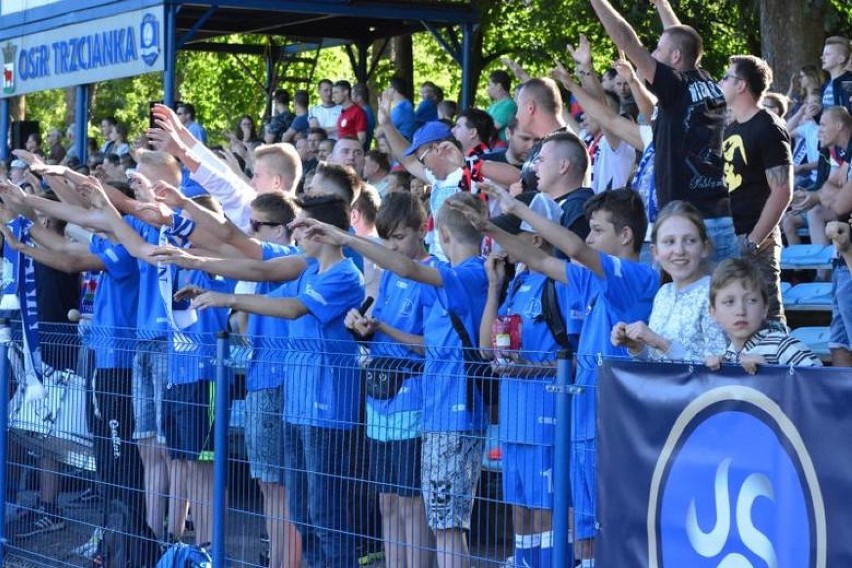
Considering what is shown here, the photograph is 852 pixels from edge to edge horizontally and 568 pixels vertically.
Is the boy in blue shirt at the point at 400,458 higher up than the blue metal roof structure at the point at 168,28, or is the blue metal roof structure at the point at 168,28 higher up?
the blue metal roof structure at the point at 168,28

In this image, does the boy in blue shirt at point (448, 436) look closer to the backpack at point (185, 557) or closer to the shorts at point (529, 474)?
the shorts at point (529, 474)

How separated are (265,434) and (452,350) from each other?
109 centimetres

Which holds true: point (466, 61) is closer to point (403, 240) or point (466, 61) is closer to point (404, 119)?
point (404, 119)

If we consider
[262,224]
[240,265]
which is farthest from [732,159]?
[240,265]

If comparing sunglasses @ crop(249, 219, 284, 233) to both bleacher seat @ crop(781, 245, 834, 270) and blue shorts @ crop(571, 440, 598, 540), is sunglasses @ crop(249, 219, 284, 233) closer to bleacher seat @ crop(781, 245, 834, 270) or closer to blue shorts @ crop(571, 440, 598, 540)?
blue shorts @ crop(571, 440, 598, 540)

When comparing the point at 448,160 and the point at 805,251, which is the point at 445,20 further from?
the point at 448,160

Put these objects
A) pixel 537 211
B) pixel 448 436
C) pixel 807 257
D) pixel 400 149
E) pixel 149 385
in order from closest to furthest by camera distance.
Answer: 1. pixel 448 436
2. pixel 537 211
3. pixel 149 385
4. pixel 400 149
5. pixel 807 257

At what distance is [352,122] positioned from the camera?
18156 millimetres

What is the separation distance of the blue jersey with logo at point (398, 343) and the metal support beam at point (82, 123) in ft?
47.0

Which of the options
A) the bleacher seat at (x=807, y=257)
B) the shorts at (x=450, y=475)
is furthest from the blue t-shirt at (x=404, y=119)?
the shorts at (x=450, y=475)

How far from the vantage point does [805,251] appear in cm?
1174

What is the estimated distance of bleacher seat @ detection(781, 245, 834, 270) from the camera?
1152cm

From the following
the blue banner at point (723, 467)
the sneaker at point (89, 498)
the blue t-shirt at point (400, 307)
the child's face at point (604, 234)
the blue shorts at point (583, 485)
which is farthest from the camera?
the sneaker at point (89, 498)

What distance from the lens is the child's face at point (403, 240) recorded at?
24.3ft
